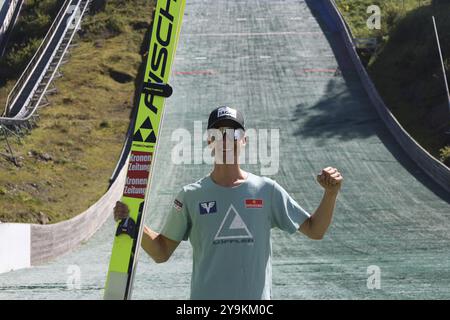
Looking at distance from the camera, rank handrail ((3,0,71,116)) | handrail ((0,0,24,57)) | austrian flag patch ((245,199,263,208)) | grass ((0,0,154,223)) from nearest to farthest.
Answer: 1. austrian flag patch ((245,199,263,208))
2. grass ((0,0,154,223))
3. handrail ((3,0,71,116))
4. handrail ((0,0,24,57))

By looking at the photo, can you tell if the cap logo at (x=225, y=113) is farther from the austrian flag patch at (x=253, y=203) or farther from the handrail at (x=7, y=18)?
the handrail at (x=7, y=18)

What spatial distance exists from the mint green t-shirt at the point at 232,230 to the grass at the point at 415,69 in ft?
68.2

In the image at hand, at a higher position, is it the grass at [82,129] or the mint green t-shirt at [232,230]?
the mint green t-shirt at [232,230]

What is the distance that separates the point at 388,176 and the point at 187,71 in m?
15.1

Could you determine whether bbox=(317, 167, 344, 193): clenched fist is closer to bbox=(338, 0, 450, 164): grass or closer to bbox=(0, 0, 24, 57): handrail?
bbox=(338, 0, 450, 164): grass

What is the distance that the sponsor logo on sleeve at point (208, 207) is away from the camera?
4.03 meters

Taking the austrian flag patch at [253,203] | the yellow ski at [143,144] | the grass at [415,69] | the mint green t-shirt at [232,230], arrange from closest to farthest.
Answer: the mint green t-shirt at [232,230], the austrian flag patch at [253,203], the yellow ski at [143,144], the grass at [415,69]

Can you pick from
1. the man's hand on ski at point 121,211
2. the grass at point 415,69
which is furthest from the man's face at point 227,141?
the grass at point 415,69

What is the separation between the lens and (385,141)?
26453 mm

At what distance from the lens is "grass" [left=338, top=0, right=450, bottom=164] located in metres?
28.5

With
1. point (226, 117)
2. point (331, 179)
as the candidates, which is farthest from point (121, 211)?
point (331, 179)

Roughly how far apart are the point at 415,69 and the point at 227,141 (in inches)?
1196

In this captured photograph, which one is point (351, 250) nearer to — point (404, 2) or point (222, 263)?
point (222, 263)

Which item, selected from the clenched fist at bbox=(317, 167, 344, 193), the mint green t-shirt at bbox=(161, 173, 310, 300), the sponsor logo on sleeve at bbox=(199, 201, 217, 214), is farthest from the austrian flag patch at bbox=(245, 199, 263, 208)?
the clenched fist at bbox=(317, 167, 344, 193)
